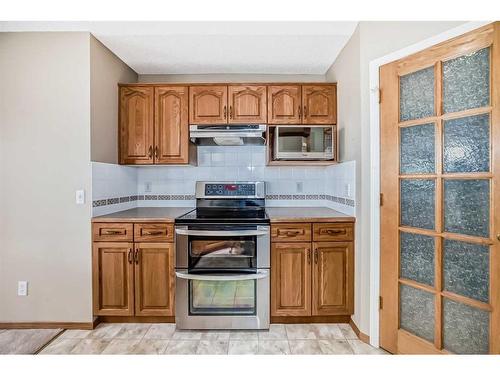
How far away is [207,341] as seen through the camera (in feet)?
7.30

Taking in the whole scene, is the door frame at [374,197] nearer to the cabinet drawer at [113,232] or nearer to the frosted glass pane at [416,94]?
the frosted glass pane at [416,94]

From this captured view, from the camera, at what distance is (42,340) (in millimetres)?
2201

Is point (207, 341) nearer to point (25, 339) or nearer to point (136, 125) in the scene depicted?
point (25, 339)

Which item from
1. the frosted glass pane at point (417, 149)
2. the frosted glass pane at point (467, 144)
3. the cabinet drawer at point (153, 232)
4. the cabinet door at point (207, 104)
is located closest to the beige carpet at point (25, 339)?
the cabinet drawer at point (153, 232)

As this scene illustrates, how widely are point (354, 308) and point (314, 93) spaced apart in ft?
6.51

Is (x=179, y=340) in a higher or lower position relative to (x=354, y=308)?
lower

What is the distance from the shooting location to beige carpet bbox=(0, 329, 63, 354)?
2.09 meters

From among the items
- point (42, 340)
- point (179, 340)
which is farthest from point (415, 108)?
point (42, 340)

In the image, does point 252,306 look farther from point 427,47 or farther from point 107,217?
point 427,47

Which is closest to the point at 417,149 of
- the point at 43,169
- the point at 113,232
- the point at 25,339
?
the point at 113,232

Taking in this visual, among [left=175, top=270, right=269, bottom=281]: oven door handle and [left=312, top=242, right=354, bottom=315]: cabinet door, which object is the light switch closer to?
[left=175, top=270, right=269, bottom=281]: oven door handle

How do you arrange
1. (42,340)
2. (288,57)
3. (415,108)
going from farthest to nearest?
(288,57) → (42,340) → (415,108)

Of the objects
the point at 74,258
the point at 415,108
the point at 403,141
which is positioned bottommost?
the point at 74,258
